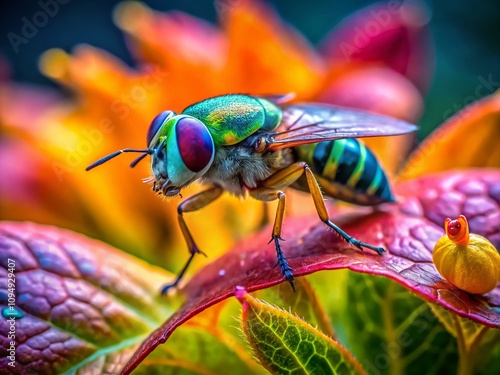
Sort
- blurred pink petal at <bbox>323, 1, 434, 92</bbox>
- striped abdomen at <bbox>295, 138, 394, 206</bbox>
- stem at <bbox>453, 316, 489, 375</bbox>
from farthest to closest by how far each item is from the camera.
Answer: blurred pink petal at <bbox>323, 1, 434, 92</bbox> < striped abdomen at <bbox>295, 138, 394, 206</bbox> < stem at <bbox>453, 316, 489, 375</bbox>

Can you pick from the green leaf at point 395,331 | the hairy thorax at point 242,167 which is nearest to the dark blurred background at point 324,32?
the hairy thorax at point 242,167

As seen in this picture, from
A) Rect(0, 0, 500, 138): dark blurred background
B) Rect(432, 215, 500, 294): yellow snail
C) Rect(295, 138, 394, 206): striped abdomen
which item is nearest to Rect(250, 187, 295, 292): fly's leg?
Rect(295, 138, 394, 206): striped abdomen

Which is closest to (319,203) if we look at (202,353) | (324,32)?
(202,353)

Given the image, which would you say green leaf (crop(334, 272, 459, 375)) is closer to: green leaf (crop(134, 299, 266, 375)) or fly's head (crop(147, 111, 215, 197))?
green leaf (crop(134, 299, 266, 375))

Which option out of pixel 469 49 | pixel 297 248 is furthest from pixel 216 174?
pixel 469 49

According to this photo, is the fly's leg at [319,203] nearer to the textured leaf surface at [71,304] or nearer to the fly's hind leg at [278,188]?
the fly's hind leg at [278,188]

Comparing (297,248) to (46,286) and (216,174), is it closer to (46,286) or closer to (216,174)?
(216,174)
